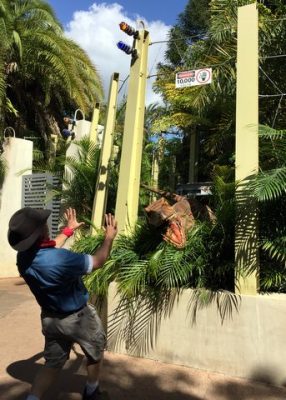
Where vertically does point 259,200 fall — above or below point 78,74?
below

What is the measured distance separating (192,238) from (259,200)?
1.06m

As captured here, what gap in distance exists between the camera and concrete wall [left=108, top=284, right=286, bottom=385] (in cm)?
445

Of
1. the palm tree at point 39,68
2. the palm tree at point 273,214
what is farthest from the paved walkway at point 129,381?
the palm tree at point 39,68

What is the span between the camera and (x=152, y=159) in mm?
12602

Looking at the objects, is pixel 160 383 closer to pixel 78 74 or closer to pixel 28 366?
pixel 28 366

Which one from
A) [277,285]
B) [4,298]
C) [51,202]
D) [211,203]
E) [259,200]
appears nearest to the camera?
[259,200]

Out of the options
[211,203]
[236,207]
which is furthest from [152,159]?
[236,207]

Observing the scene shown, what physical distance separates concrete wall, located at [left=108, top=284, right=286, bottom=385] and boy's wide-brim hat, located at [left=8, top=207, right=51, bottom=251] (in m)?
2.07

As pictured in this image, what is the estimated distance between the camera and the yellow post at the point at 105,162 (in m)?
7.12

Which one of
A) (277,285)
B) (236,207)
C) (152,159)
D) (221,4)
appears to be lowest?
(277,285)

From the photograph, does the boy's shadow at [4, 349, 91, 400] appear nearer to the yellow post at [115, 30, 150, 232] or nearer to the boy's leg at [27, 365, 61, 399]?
the boy's leg at [27, 365, 61, 399]

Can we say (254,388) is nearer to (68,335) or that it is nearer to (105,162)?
(68,335)

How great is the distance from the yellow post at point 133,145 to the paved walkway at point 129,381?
1.82 metres

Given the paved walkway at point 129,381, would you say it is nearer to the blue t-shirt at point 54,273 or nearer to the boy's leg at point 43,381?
the boy's leg at point 43,381
